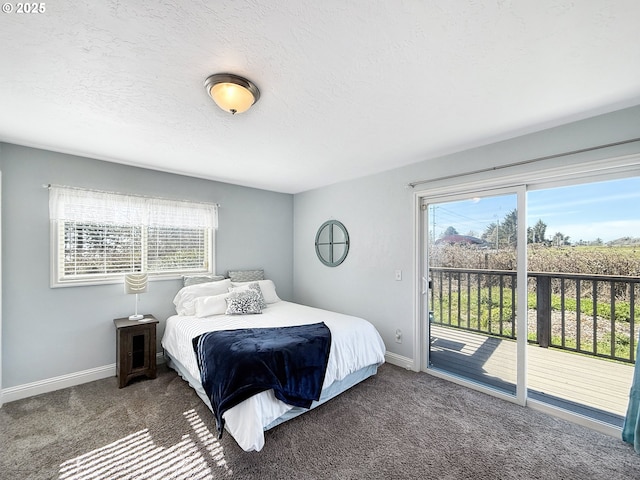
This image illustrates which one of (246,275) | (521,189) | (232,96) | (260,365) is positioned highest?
(232,96)

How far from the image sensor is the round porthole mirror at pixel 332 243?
13.5 ft

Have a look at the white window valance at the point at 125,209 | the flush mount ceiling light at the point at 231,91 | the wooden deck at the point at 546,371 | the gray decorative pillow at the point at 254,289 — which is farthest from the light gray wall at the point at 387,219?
the flush mount ceiling light at the point at 231,91

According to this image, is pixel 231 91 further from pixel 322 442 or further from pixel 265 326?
pixel 322 442

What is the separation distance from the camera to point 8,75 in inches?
64.4

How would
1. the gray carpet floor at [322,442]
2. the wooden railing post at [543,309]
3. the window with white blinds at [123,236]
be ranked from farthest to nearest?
the window with white blinds at [123,236] < the wooden railing post at [543,309] < the gray carpet floor at [322,442]

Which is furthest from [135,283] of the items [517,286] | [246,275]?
[517,286]

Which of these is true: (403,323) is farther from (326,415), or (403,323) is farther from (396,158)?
(396,158)

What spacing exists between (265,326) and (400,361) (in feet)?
5.77

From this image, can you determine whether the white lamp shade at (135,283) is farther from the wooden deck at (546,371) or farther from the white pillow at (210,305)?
the wooden deck at (546,371)

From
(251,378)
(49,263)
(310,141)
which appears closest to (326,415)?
(251,378)

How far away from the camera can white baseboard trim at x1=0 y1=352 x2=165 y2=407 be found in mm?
2615

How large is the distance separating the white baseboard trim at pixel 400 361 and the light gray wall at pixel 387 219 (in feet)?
0.19

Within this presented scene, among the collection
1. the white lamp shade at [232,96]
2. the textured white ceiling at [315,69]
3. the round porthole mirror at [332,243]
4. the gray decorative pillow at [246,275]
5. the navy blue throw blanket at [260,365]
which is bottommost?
the navy blue throw blanket at [260,365]

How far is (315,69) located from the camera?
1.62 meters
